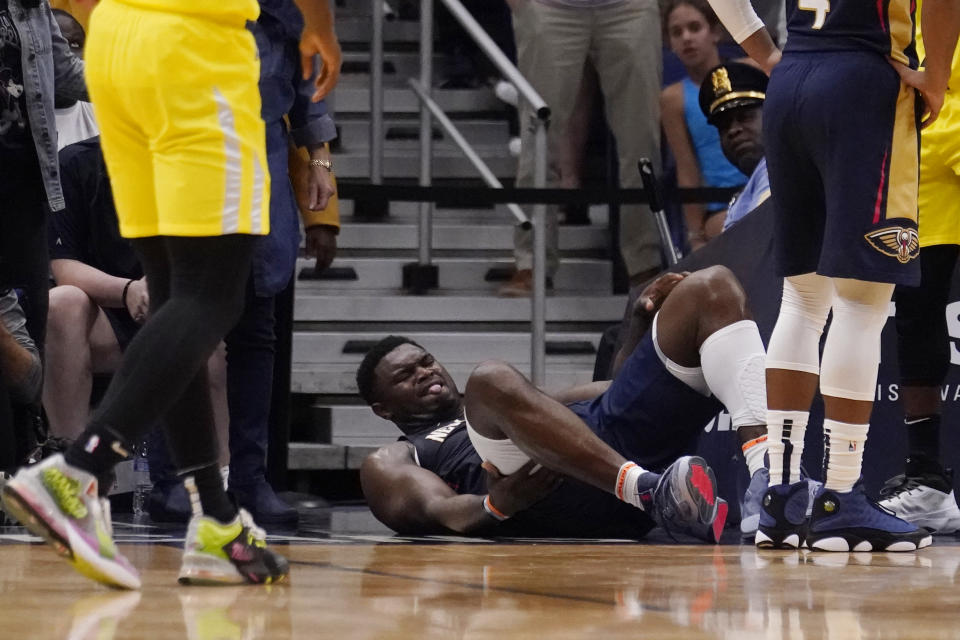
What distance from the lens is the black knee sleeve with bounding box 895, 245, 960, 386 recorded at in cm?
360

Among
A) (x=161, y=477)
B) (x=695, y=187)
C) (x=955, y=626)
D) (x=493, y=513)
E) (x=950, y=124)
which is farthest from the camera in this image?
(x=695, y=187)

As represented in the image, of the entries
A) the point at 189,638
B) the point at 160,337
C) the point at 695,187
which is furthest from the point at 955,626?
the point at 695,187

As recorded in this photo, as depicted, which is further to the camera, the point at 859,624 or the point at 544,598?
the point at 544,598

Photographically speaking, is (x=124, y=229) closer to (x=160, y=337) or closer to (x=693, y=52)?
(x=160, y=337)

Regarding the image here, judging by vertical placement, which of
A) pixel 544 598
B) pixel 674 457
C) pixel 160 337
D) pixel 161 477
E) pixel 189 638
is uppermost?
pixel 160 337

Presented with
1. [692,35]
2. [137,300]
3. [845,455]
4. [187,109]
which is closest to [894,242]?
[845,455]

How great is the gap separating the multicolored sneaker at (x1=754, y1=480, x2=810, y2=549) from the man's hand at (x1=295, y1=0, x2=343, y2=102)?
4.95 feet

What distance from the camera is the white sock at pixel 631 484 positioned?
318 centimetres

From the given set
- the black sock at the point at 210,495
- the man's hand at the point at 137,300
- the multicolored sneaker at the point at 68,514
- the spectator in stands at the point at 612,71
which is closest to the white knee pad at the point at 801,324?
the black sock at the point at 210,495

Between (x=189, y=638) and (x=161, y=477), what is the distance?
258 centimetres

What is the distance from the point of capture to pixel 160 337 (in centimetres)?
224

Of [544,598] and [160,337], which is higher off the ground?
[160,337]

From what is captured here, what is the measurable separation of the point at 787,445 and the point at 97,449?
156 cm

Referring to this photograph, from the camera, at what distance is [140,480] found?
16.0 feet
